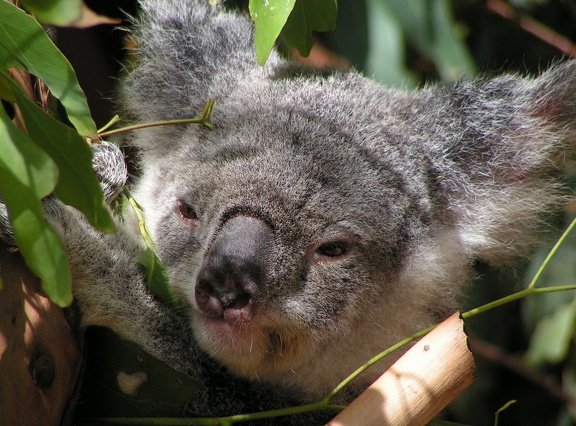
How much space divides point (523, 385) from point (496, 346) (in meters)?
0.37

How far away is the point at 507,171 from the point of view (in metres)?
2.11

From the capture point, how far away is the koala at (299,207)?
1760 mm

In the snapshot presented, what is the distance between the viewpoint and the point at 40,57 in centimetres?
131

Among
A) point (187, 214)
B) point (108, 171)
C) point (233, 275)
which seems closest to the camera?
point (233, 275)

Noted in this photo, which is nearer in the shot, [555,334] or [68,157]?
[68,157]

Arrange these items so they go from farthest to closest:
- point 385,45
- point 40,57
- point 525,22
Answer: point 525,22
point 385,45
point 40,57

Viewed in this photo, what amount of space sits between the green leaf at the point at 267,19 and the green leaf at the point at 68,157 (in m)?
0.52

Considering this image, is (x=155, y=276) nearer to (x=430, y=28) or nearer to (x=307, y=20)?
(x=307, y=20)

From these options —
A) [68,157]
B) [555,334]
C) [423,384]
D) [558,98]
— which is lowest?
[555,334]

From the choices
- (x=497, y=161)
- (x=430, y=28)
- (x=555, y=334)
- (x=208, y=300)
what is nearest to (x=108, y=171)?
(x=208, y=300)

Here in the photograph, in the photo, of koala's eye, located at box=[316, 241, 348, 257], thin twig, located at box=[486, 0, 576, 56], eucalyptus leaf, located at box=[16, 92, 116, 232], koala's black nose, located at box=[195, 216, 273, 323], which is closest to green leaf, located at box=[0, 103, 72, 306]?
eucalyptus leaf, located at box=[16, 92, 116, 232]

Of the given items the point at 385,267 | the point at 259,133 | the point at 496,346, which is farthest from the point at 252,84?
the point at 496,346

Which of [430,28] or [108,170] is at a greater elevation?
[430,28]

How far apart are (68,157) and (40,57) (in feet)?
0.80
